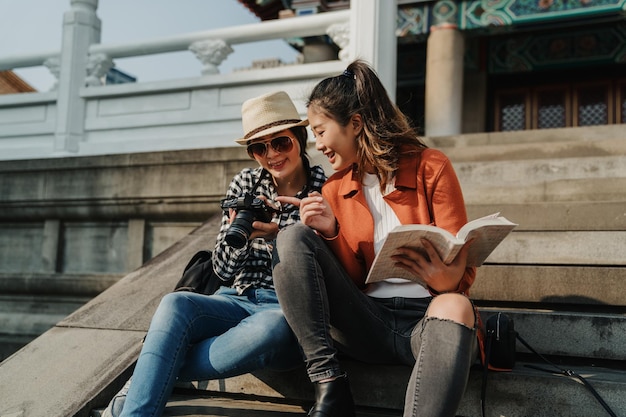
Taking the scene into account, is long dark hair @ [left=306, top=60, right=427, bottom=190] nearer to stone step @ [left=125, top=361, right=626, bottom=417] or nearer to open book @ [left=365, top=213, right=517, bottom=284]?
open book @ [left=365, top=213, right=517, bottom=284]

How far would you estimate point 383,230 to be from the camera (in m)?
2.04

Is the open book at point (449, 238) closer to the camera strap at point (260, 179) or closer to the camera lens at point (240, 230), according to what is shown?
the camera lens at point (240, 230)

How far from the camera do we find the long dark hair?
2033 mm

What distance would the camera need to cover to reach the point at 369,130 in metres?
2.05

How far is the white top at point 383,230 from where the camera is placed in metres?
1.98

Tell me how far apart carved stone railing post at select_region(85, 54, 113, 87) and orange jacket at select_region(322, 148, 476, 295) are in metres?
3.08

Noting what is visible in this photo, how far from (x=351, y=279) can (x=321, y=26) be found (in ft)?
8.14

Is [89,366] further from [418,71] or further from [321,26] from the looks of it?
[418,71]

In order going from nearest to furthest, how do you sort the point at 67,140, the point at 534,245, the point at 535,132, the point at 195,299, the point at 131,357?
the point at 195,299 < the point at 131,357 < the point at 534,245 < the point at 67,140 < the point at 535,132

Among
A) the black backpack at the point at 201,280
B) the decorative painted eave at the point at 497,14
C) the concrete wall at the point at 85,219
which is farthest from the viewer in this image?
the decorative painted eave at the point at 497,14

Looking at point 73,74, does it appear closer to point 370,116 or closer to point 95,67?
point 95,67

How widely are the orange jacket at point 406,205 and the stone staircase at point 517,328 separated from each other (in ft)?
1.17

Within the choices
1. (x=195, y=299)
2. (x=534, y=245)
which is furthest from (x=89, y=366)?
(x=534, y=245)

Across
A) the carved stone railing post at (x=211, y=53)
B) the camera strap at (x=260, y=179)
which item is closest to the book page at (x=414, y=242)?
the camera strap at (x=260, y=179)
